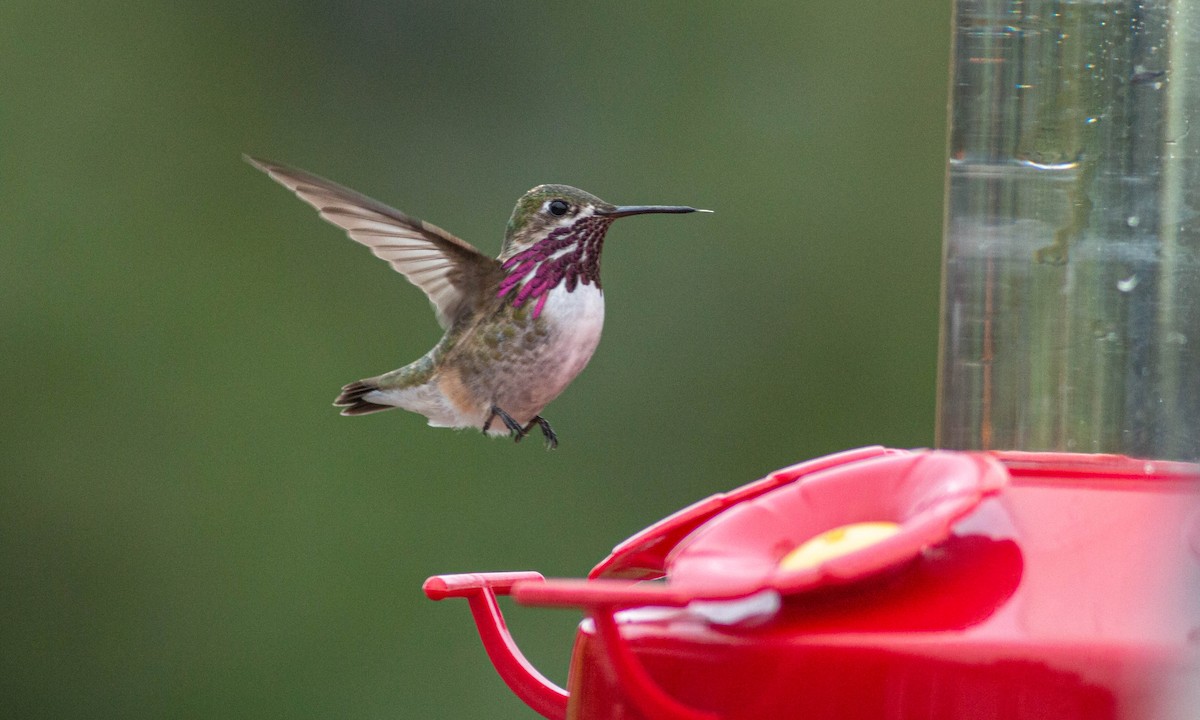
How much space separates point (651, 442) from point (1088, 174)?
14.4 feet

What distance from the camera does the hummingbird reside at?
2.77 meters

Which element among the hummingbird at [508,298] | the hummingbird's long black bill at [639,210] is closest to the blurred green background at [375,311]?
the hummingbird at [508,298]

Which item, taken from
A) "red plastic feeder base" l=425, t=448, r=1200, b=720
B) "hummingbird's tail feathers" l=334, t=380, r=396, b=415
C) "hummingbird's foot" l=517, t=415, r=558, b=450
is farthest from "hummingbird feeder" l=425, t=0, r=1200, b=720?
"hummingbird's tail feathers" l=334, t=380, r=396, b=415

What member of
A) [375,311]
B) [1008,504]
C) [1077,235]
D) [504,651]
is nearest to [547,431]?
[504,651]

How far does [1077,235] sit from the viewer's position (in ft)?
5.65

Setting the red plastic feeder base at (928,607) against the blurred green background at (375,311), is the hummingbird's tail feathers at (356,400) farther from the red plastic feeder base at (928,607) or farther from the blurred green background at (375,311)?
the blurred green background at (375,311)

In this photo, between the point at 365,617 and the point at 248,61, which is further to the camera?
the point at 248,61

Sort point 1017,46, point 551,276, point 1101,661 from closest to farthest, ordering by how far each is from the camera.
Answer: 1. point 1101,661
2. point 1017,46
3. point 551,276

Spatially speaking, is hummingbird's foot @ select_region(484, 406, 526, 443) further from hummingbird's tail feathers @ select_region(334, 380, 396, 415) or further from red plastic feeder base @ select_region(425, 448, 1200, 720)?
red plastic feeder base @ select_region(425, 448, 1200, 720)

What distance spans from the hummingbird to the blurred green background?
8.65ft

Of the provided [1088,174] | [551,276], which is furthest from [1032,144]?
[551,276]

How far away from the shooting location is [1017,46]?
179 cm

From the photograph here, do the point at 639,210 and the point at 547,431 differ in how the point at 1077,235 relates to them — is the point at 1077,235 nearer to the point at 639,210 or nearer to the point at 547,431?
the point at 639,210

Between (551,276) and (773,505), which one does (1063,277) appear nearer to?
(773,505)
